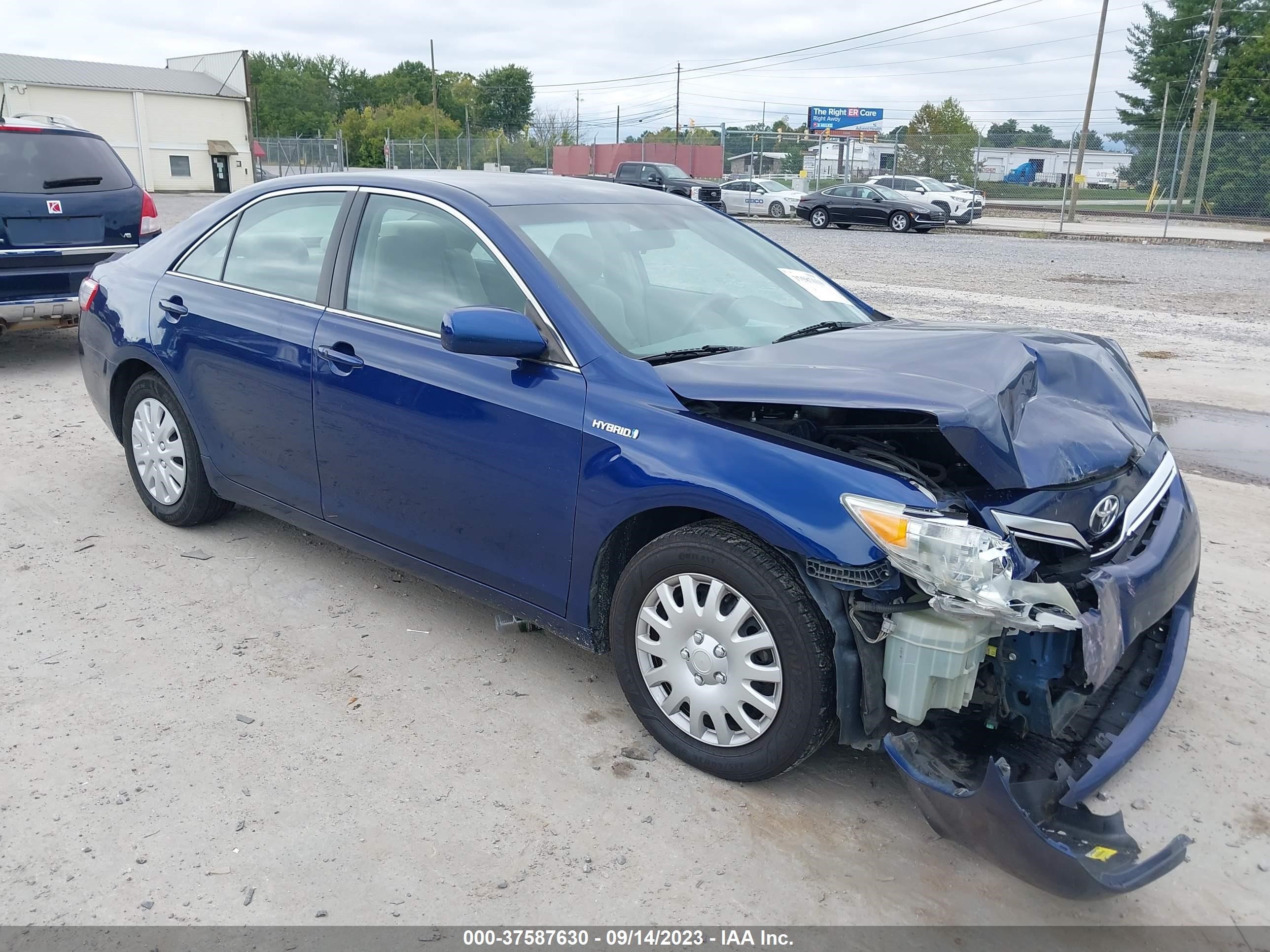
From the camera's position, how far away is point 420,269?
3842 millimetres

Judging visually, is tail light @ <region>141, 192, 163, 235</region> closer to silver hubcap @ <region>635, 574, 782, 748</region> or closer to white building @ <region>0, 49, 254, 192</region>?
silver hubcap @ <region>635, 574, 782, 748</region>

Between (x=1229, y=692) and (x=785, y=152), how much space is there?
1590 inches

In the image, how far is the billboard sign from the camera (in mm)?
62094

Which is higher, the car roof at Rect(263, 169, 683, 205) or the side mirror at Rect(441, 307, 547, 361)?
the car roof at Rect(263, 169, 683, 205)

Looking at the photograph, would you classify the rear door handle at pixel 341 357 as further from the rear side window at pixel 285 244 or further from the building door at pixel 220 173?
the building door at pixel 220 173

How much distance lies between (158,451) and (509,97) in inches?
3805

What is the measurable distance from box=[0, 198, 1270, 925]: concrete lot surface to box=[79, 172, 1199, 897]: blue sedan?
278mm

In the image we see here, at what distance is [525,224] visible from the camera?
12.1ft

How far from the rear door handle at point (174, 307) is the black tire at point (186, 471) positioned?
0.34m

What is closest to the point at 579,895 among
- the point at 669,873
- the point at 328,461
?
the point at 669,873

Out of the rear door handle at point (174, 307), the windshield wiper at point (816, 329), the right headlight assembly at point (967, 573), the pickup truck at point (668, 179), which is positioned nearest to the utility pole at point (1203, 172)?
the pickup truck at point (668, 179)

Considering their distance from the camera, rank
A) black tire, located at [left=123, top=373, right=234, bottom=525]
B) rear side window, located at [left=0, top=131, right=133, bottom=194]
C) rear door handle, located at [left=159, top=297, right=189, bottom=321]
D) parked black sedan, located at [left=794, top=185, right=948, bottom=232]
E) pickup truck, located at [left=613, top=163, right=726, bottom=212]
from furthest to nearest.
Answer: pickup truck, located at [left=613, top=163, right=726, bottom=212]
parked black sedan, located at [left=794, top=185, right=948, bottom=232]
rear side window, located at [left=0, top=131, right=133, bottom=194]
black tire, located at [left=123, top=373, right=234, bottom=525]
rear door handle, located at [left=159, top=297, right=189, bottom=321]

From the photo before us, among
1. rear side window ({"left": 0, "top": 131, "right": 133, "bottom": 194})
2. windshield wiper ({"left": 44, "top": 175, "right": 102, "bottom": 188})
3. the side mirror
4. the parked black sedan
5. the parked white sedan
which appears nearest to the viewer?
the side mirror

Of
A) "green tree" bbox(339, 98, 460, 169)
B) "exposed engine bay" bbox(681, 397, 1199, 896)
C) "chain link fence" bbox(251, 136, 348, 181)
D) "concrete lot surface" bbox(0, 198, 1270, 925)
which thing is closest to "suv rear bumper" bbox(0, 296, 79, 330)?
"concrete lot surface" bbox(0, 198, 1270, 925)
